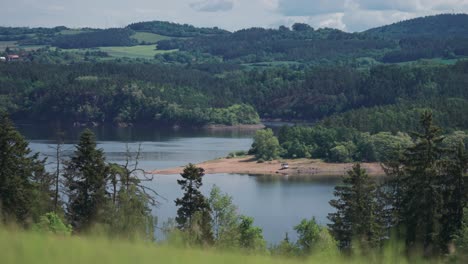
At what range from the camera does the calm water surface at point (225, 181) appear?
46500 mm

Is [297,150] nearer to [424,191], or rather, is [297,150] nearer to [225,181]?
[225,181]

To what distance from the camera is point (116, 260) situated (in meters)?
6.08

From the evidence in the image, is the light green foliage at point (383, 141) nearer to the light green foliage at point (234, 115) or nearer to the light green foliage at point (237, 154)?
the light green foliage at point (237, 154)

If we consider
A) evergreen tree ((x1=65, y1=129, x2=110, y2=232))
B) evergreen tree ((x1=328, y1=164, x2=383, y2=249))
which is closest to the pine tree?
evergreen tree ((x1=328, y1=164, x2=383, y2=249))

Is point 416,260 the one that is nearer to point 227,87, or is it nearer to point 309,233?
point 309,233

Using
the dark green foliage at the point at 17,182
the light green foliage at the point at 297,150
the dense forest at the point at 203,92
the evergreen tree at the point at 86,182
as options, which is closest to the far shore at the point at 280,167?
the light green foliage at the point at 297,150

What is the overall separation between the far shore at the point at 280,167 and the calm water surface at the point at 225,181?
2565 millimetres

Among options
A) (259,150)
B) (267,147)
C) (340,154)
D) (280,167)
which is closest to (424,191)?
(280,167)

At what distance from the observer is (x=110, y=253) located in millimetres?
6207

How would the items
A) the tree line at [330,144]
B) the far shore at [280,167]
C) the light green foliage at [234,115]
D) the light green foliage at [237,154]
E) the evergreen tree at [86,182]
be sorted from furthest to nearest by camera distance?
the light green foliage at [234,115], the light green foliage at [237,154], the tree line at [330,144], the far shore at [280,167], the evergreen tree at [86,182]

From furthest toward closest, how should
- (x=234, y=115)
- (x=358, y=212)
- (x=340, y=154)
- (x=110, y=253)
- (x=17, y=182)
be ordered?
(x=234, y=115) < (x=340, y=154) < (x=358, y=212) < (x=17, y=182) < (x=110, y=253)

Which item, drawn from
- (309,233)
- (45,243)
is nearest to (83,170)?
(309,233)

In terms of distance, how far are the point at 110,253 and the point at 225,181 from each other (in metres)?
61.4

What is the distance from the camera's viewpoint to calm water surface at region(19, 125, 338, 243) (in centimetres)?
4650
